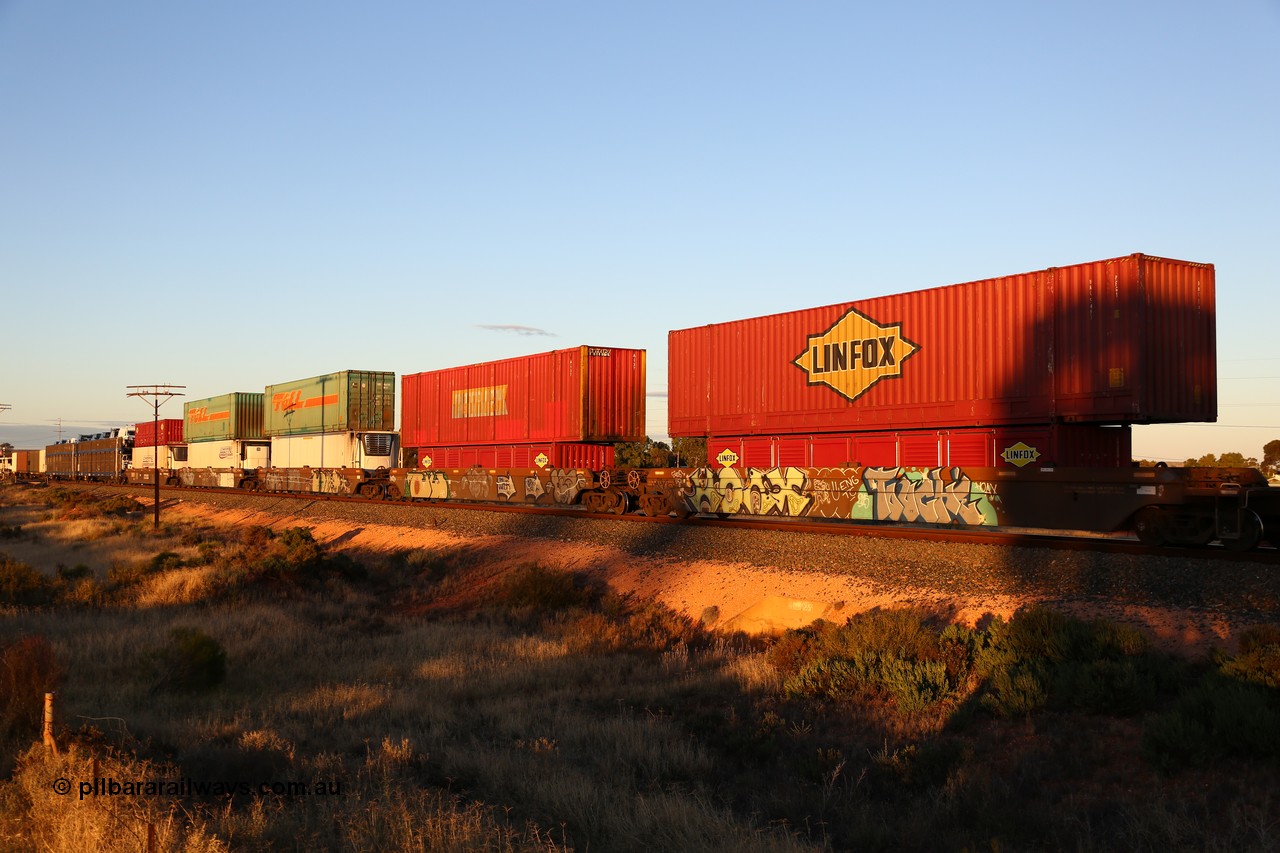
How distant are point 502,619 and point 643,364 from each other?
40.2ft

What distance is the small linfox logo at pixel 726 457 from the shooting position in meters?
21.3

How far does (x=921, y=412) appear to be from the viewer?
17.5m

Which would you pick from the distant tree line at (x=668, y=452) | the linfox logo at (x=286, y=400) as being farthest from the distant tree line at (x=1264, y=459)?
the linfox logo at (x=286, y=400)

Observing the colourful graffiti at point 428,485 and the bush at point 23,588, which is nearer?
the bush at point 23,588

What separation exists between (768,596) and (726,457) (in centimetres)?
702

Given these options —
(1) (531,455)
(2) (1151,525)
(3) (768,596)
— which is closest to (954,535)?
(2) (1151,525)

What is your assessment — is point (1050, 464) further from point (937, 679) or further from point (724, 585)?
point (937, 679)

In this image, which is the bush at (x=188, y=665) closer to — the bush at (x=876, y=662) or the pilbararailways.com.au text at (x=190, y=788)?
the pilbararailways.com.au text at (x=190, y=788)

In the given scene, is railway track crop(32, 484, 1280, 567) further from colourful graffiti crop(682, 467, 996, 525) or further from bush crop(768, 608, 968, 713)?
bush crop(768, 608, 968, 713)

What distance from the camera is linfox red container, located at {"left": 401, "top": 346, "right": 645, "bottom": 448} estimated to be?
25.2m

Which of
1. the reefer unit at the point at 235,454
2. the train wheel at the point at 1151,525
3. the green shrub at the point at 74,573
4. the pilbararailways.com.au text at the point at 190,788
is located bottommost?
the green shrub at the point at 74,573

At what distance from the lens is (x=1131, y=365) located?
47.8 feet

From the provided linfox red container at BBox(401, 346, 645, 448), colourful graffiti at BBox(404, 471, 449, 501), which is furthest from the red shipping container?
colourful graffiti at BBox(404, 471, 449, 501)

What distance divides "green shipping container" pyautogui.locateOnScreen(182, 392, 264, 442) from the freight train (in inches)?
864
